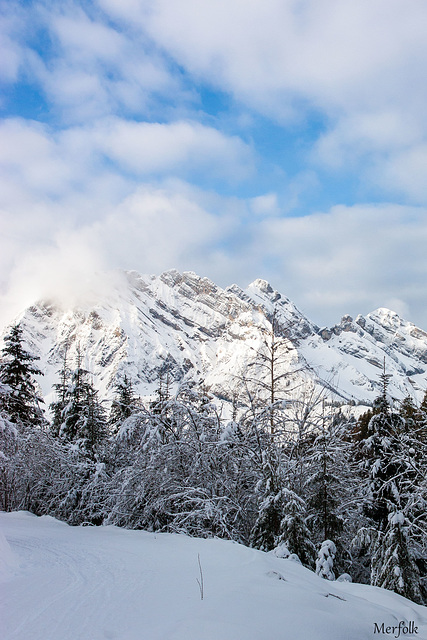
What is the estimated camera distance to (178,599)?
344 cm

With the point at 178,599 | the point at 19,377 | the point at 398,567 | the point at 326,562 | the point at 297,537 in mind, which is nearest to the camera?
the point at 178,599

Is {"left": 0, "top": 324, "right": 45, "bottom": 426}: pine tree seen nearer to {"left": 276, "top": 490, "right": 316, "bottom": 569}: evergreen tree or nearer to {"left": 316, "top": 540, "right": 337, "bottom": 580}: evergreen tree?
{"left": 276, "top": 490, "right": 316, "bottom": 569}: evergreen tree

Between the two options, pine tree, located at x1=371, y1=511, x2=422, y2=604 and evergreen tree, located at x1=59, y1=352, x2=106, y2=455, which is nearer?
pine tree, located at x1=371, y1=511, x2=422, y2=604

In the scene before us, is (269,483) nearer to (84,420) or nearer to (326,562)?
(326,562)

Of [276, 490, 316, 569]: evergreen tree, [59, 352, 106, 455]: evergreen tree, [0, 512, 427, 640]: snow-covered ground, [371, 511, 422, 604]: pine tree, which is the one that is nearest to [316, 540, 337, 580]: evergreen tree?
[276, 490, 316, 569]: evergreen tree

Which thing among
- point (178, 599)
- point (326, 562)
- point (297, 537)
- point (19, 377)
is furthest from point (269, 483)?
point (19, 377)

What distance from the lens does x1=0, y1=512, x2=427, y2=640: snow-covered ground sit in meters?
2.90

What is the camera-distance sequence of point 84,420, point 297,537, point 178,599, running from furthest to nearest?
point 84,420, point 297,537, point 178,599

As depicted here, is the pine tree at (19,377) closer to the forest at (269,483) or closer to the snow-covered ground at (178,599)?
the forest at (269,483)

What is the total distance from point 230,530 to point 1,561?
4.66 meters

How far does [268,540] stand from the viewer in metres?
7.34

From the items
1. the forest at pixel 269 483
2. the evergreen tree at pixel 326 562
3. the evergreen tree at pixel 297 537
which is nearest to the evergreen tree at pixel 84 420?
the forest at pixel 269 483

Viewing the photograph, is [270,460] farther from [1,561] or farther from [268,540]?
[1,561]

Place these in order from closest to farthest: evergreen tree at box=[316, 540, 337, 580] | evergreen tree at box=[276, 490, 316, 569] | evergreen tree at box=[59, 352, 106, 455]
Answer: evergreen tree at box=[316, 540, 337, 580]
evergreen tree at box=[276, 490, 316, 569]
evergreen tree at box=[59, 352, 106, 455]
